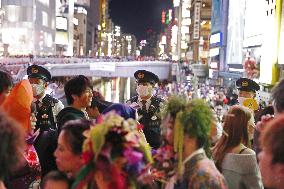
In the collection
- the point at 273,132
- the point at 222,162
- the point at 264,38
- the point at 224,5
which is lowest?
the point at 222,162

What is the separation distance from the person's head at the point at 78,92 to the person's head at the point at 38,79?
1.86 metres

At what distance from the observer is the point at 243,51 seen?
105 feet

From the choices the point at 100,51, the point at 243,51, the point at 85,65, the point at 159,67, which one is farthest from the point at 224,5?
the point at 100,51

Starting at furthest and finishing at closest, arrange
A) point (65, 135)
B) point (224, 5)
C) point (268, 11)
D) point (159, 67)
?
1. point (159, 67)
2. point (224, 5)
3. point (268, 11)
4. point (65, 135)

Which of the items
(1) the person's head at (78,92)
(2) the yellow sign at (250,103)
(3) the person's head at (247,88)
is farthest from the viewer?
(3) the person's head at (247,88)

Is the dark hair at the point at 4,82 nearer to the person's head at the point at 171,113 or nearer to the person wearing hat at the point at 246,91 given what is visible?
the person's head at the point at 171,113

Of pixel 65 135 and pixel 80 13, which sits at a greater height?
Result: pixel 80 13

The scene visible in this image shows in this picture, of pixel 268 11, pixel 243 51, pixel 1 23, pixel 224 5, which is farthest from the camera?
pixel 1 23

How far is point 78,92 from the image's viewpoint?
18.6 ft

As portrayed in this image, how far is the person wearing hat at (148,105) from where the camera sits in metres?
7.67

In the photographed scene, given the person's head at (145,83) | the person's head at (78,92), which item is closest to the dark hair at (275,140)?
the person's head at (78,92)

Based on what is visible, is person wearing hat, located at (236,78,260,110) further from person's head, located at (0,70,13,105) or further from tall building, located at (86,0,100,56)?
tall building, located at (86,0,100,56)

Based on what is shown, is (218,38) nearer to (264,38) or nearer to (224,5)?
(224,5)

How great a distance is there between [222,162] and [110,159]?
7.57 ft
